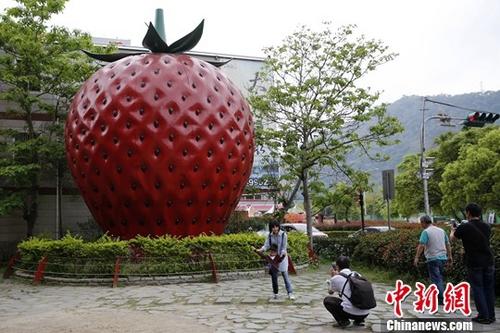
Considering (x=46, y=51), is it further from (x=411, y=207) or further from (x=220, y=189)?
(x=411, y=207)

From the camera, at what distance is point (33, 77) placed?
14.1 meters

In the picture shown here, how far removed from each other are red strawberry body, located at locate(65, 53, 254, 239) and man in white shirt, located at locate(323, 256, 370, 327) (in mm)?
5147

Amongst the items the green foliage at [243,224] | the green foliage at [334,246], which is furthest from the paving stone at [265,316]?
the green foliage at [243,224]

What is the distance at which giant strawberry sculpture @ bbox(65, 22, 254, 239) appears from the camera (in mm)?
10641

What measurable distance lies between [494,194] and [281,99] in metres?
17.1

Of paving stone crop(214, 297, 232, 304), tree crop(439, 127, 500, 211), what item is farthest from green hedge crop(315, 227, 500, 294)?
tree crop(439, 127, 500, 211)

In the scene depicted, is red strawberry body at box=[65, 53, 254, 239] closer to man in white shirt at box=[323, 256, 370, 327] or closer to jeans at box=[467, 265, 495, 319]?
man in white shirt at box=[323, 256, 370, 327]

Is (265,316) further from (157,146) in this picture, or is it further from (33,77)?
(33,77)

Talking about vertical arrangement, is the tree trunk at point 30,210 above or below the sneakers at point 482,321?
above

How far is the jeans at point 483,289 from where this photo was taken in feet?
20.6

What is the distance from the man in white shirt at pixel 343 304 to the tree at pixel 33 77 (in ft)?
32.7

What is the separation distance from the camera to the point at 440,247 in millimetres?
7730

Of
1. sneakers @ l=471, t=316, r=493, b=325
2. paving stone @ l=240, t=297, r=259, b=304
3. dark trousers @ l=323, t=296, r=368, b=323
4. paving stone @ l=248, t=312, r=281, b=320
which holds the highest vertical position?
dark trousers @ l=323, t=296, r=368, b=323

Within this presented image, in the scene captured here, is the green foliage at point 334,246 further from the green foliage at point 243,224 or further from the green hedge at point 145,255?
the green hedge at point 145,255
